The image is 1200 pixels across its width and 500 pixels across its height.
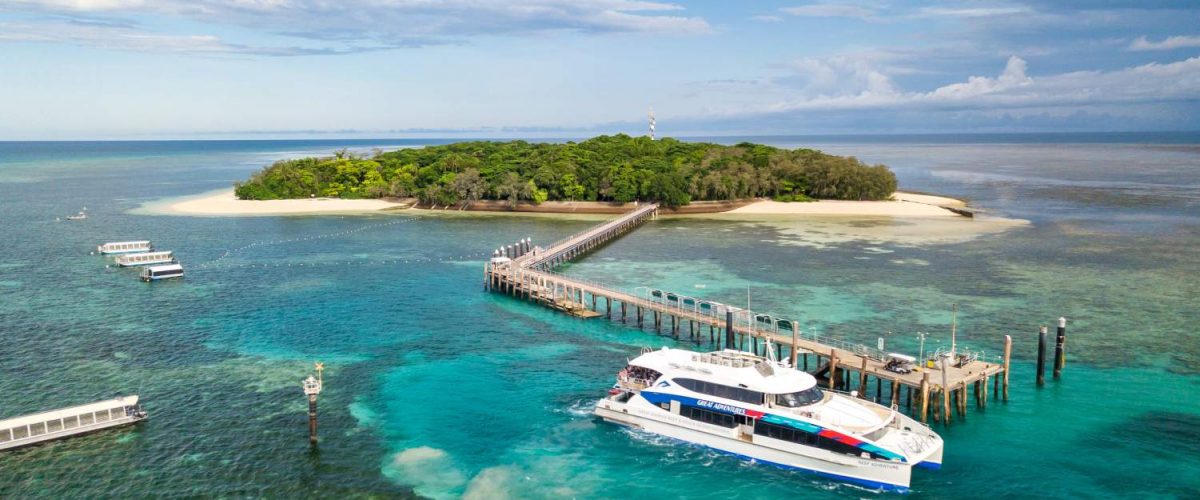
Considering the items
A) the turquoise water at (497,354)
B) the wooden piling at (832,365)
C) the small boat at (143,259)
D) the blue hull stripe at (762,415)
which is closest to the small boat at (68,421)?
the turquoise water at (497,354)

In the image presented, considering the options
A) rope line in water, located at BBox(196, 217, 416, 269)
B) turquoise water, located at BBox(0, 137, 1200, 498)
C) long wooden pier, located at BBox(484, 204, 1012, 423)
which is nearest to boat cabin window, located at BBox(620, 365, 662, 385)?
turquoise water, located at BBox(0, 137, 1200, 498)

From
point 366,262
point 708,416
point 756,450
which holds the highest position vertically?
point 366,262

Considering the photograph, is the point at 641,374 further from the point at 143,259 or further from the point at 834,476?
the point at 143,259

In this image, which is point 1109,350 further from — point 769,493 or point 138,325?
point 138,325

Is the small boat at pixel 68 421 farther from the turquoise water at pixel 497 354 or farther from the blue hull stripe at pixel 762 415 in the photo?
the blue hull stripe at pixel 762 415

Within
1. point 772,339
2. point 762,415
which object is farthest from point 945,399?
point 772,339

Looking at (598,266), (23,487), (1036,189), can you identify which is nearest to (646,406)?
(23,487)

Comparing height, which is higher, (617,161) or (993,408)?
(617,161)
